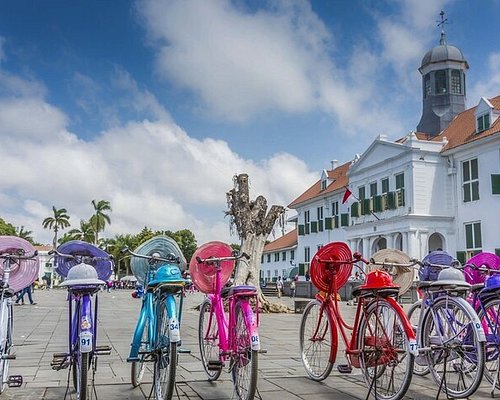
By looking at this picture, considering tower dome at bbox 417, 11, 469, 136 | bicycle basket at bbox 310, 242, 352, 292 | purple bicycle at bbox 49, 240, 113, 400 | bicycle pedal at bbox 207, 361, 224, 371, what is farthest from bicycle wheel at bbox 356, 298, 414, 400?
tower dome at bbox 417, 11, 469, 136

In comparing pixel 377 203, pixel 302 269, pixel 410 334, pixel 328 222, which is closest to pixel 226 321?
pixel 410 334

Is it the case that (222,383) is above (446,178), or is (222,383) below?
below

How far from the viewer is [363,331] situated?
585 cm

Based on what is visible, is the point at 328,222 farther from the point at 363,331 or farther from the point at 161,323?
the point at 161,323

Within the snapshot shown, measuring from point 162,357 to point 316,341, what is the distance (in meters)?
2.12

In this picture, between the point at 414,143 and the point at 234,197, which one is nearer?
the point at 234,197

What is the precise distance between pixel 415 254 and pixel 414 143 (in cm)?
618

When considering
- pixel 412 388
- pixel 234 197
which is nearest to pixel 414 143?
pixel 234 197

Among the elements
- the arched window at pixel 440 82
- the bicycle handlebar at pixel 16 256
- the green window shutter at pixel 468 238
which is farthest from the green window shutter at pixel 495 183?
the bicycle handlebar at pixel 16 256

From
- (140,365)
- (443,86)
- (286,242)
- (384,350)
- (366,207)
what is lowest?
(140,365)

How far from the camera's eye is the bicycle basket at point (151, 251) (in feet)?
20.9

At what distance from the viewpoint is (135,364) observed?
20.3 feet

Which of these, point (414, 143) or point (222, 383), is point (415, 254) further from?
point (222, 383)

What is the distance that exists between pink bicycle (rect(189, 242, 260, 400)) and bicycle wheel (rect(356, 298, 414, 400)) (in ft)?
3.62
